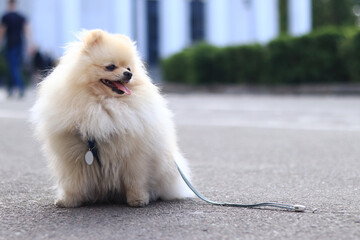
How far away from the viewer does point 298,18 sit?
32.2 m

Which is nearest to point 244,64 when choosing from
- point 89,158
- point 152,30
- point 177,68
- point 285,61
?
point 285,61

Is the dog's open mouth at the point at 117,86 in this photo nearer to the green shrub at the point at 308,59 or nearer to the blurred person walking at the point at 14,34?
the blurred person walking at the point at 14,34

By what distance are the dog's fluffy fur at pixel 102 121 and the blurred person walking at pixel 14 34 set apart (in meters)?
11.0

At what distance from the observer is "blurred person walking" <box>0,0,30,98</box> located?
14.0 meters

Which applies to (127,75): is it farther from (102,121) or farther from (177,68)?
(177,68)

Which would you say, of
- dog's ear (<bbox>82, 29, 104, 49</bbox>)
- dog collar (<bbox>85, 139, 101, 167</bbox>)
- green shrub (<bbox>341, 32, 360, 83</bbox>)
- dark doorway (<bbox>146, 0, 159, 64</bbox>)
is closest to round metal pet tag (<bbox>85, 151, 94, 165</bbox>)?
dog collar (<bbox>85, 139, 101, 167</bbox>)

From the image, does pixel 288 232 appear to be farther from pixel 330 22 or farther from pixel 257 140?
pixel 330 22

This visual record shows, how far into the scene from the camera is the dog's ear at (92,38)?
3412mm

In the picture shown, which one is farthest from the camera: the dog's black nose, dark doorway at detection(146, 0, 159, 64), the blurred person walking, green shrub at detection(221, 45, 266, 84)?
dark doorway at detection(146, 0, 159, 64)

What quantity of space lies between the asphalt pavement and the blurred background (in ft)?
15.0

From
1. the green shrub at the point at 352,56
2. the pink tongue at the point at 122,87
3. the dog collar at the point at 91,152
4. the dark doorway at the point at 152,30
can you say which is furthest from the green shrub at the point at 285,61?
the dark doorway at the point at 152,30

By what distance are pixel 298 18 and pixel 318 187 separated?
2920 cm

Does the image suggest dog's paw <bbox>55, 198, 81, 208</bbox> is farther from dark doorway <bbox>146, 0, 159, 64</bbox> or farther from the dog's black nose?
dark doorway <bbox>146, 0, 159, 64</bbox>

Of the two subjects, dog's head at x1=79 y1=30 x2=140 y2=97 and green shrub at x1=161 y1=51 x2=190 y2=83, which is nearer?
dog's head at x1=79 y1=30 x2=140 y2=97
